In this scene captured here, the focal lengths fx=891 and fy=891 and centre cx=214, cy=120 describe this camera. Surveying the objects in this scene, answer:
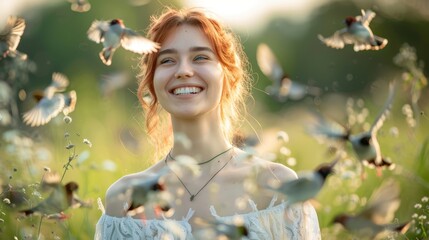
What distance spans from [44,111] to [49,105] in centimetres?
5

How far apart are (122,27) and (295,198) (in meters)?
0.76

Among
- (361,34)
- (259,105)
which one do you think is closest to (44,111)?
(361,34)

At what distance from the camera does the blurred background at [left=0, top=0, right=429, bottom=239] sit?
3.40 meters

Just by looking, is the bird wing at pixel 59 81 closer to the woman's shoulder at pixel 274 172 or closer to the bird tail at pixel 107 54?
the bird tail at pixel 107 54

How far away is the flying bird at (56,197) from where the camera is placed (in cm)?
225

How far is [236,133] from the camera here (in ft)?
10.6

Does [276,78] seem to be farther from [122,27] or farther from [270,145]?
[122,27]

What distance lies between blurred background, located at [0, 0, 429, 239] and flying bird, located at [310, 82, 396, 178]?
0.04 meters

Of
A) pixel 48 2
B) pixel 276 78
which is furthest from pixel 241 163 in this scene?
pixel 48 2

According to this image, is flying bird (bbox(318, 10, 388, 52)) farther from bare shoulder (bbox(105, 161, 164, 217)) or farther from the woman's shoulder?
bare shoulder (bbox(105, 161, 164, 217))

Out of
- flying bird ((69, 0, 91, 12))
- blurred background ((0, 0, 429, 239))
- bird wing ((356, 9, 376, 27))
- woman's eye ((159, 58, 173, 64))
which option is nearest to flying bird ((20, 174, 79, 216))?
blurred background ((0, 0, 429, 239))

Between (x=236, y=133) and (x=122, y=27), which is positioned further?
(x=236, y=133)

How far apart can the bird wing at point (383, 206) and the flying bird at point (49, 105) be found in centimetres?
113

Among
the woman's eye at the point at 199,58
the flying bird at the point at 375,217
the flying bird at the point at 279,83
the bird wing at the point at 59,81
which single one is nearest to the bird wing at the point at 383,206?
the flying bird at the point at 375,217
